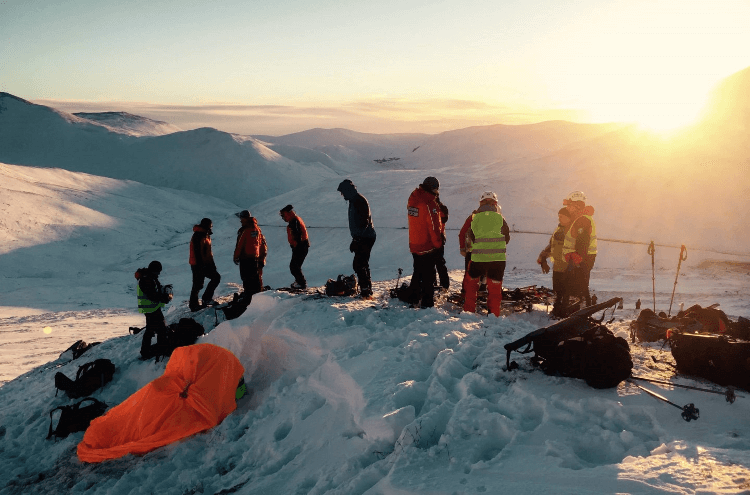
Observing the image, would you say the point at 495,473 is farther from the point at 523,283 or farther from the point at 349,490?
the point at 523,283

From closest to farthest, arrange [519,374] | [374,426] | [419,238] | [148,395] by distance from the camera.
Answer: [374,426]
[519,374]
[148,395]
[419,238]

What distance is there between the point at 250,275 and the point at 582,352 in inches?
252

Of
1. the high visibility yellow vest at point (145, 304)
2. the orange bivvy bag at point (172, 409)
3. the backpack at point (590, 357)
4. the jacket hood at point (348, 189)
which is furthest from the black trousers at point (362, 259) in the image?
the backpack at point (590, 357)

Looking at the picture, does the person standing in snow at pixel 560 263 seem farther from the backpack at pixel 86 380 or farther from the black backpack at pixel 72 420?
the backpack at pixel 86 380

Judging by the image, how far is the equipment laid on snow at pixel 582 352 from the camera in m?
4.19

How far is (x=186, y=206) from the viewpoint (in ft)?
134

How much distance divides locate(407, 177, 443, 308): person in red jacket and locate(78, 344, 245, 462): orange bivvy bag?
10.1ft

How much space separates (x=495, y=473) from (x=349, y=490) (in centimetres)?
109

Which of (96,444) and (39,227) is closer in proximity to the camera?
(96,444)

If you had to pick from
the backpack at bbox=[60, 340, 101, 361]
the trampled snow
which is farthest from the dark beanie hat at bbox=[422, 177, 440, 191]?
the backpack at bbox=[60, 340, 101, 361]

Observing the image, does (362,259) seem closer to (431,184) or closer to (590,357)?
(431,184)

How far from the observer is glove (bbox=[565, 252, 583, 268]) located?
6.82m

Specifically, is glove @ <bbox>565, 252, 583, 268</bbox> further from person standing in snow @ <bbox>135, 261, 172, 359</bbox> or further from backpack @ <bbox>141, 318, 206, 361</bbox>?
person standing in snow @ <bbox>135, 261, 172, 359</bbox>

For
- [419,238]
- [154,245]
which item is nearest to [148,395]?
[419,238]
